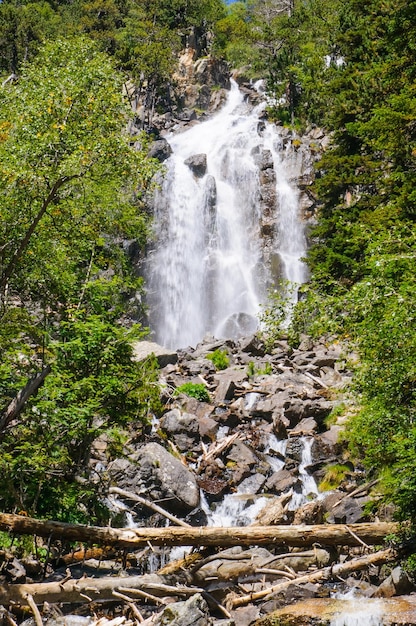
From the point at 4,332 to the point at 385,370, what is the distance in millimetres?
5509

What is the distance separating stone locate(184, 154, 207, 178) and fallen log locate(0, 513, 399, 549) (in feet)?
110

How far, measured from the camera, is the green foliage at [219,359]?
2194 cm

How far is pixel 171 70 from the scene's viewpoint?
50125mm

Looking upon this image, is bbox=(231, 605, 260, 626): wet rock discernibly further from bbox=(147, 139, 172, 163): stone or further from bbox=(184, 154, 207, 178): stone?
bbox=(147, 139, 172, 163): stone

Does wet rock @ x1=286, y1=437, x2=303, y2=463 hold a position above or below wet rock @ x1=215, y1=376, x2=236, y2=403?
below

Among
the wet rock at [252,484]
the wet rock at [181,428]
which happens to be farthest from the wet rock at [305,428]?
the wet rock at [181,428]

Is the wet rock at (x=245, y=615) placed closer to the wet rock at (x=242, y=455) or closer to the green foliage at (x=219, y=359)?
the wet rock at (x=242, y=455)

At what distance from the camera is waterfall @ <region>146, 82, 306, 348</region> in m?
33.5

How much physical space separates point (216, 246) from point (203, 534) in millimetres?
29369

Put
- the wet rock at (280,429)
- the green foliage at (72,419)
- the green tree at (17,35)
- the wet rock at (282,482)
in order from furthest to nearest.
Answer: the green tree at (17,35) < the wet rock at (280,429) < the wet rock at (282,482) < the green foliage at (72,419)

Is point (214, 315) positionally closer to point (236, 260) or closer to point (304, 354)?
point (236, 260)

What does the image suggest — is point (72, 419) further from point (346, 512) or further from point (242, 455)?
point (242, 455)

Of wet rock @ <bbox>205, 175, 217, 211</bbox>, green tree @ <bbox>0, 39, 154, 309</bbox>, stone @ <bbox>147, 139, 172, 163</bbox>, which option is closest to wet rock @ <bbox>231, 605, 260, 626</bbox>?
green tree @ <bbox>0, 39, 154, 309</bbox>

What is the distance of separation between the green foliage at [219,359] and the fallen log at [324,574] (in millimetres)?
14099
